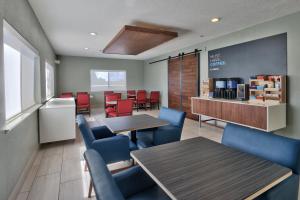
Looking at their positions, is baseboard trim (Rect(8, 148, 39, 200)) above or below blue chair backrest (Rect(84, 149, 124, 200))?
below

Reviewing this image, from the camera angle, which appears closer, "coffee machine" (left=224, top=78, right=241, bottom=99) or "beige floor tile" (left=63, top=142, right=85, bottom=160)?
"beige floor tile" (left=63, top=142, right=85, bottom=160)

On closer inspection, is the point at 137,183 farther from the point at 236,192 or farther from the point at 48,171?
the point at 48,171

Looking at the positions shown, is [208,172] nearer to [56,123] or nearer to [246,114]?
[246,114]

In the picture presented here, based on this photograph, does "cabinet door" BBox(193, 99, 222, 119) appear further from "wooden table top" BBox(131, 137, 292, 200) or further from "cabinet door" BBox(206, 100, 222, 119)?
"wooden table top" BBox(131, 137, 292, 200)

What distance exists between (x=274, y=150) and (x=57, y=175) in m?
2.69

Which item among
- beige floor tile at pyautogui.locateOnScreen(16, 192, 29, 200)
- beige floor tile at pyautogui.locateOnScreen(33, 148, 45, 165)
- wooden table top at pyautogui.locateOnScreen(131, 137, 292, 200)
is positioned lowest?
beige floor tile at pyautogui.locateOnScreen(16, 192, 29, 200)

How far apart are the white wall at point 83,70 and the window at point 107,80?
0.24 meters

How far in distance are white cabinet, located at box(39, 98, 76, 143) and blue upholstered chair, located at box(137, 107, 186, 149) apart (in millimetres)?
1664

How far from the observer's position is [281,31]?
3.52 metres

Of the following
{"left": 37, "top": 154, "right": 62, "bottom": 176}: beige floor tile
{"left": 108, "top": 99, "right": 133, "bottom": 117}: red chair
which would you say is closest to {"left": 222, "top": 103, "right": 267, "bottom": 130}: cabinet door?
{"left": 108, "top": 99, "right": 133, "bottom": 117}: red chair

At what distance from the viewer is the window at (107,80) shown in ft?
29.3

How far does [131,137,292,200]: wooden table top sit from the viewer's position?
952mm

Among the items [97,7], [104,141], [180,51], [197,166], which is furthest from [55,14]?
[180,51]

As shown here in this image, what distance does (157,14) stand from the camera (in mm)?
3281
